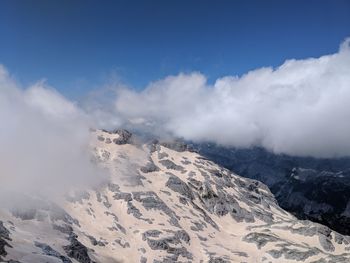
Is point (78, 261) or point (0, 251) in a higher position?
point (78, 261)

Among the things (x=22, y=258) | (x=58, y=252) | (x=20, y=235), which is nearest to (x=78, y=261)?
(x=58, y=252)

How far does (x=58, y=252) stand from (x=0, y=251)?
145 ft

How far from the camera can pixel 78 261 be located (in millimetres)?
198625

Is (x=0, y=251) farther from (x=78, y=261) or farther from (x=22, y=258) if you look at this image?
(x=78, y=261)

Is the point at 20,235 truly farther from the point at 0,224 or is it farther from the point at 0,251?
the point at 0,251

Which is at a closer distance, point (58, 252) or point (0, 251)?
point (0, 251)

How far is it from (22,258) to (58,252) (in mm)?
37324

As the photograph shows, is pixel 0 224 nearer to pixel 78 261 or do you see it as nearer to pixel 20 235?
pixel 20 235

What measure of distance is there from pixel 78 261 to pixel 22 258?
4463 cm

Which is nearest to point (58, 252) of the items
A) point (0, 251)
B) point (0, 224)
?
point (0, 224)

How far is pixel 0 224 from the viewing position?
632ft

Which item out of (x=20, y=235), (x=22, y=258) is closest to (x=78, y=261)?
(x=20, y=235)

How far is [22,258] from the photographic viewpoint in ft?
515

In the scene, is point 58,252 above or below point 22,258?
above
